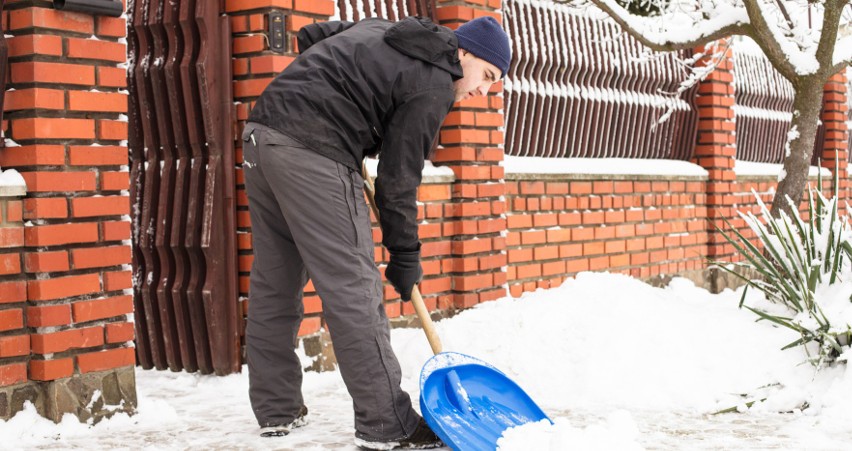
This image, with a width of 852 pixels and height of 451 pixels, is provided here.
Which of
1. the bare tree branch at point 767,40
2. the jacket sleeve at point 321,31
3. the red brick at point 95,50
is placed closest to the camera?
the jacket sleeve at point 321,31

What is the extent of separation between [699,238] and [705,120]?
1.11 m

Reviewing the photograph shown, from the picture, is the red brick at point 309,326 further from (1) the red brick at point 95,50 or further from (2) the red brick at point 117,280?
(1) the red brick at point 95,50

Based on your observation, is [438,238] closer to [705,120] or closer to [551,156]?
[551,156]

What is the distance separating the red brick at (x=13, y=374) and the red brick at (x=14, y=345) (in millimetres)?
45

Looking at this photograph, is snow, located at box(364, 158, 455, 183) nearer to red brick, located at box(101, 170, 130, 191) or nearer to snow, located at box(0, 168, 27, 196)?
red brick, located at box(101, 170, 130, 191)

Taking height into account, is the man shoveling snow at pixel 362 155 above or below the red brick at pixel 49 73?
below

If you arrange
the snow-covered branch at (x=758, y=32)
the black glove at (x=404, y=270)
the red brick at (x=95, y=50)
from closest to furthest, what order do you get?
1. the black glove at (x=404, y=270)
2. the red brick at (x=95, y=50)
3. the snow-covered branch at (x=758, y=32)

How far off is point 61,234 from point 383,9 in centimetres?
271

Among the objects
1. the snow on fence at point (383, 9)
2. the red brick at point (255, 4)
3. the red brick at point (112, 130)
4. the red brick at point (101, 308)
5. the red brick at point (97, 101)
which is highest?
the snow on fence at point (383, 9)

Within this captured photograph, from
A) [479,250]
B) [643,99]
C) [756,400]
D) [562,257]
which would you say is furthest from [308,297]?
[643,99]

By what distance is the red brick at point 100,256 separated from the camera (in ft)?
15.2

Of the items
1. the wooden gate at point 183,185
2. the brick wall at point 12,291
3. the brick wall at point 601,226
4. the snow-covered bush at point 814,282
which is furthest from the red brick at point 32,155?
the brick wall at point 601,226

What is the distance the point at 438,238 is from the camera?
22.2 ft

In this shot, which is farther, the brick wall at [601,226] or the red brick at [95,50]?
the brick wall at [601,226]
